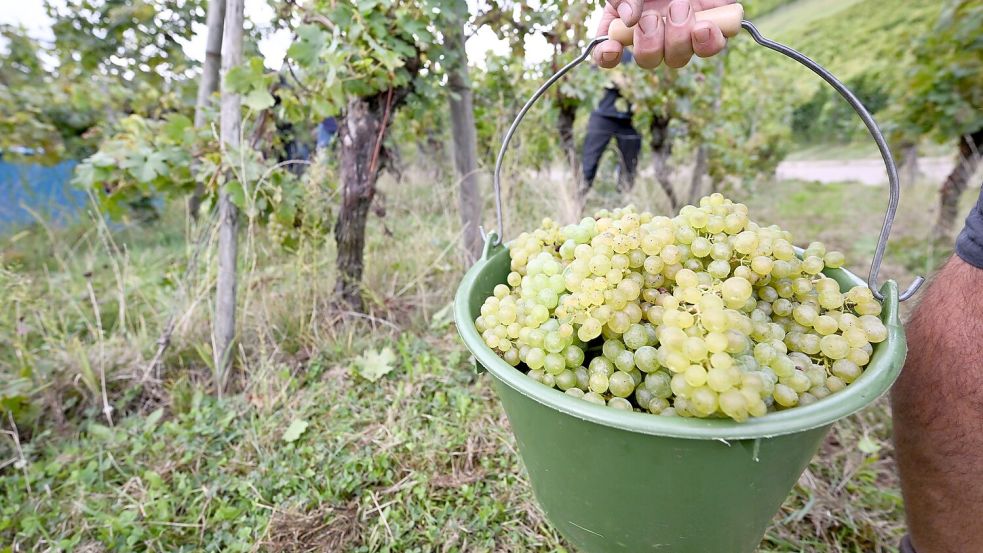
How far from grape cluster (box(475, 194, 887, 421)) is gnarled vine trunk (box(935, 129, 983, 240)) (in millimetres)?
4138

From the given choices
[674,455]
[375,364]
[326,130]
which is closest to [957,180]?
[375,364]

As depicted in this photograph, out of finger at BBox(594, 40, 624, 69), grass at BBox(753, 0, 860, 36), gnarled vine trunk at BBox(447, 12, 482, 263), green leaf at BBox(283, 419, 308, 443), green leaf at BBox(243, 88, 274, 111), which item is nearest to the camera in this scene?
finger at BBox(594, 40, 624, 69)

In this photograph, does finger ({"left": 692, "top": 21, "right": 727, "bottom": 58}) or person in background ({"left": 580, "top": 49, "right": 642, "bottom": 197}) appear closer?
finger ({"left": 692, "top": 21, "right": 727, "bottom": 58})

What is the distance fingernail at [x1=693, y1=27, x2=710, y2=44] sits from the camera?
0.81 metres

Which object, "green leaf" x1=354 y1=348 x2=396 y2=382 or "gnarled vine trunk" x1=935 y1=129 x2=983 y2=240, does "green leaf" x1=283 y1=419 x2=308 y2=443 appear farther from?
"gnarled vine trunk" x1=935 y1=129 x2=983 y2=240

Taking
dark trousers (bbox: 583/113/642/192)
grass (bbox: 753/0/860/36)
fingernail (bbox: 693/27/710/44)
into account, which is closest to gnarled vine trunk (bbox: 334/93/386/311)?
fingernail (bbox: 693/27/710/44)

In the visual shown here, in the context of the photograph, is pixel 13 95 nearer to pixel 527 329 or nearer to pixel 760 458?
pixel 527 329

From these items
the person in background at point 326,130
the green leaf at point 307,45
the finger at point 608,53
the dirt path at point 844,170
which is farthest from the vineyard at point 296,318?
the dirt path at point 844,170

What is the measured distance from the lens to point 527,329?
2.83ft

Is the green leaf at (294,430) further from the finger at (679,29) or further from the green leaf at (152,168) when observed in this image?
the finger at (679,29)

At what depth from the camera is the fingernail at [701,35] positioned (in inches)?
32.0

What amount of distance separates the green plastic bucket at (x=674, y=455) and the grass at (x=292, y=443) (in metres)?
0.67

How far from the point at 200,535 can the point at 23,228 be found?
12.7 feet

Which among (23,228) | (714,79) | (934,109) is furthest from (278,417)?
(934,109)
